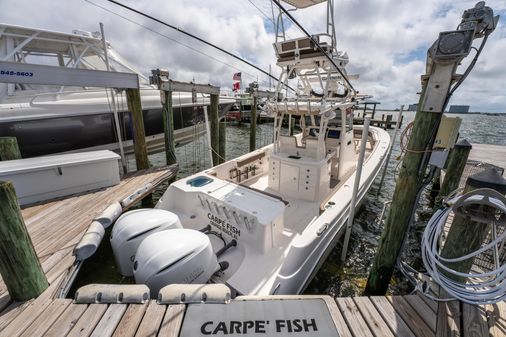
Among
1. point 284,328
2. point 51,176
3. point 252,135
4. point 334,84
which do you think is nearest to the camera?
point 284,328

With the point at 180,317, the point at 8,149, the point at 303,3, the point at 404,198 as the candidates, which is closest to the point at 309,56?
the point at 303,3

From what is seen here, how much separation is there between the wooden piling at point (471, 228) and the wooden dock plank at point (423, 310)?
0.52m

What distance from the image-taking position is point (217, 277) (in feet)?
9.20

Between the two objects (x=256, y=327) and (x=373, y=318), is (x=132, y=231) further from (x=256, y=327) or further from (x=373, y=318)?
(x=373, y=318)

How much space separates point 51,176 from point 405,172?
20.0 ft

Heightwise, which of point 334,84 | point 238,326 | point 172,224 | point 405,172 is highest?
point 334,84

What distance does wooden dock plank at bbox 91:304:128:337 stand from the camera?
1766 mm

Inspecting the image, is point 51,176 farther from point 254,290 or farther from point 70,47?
point 70,47

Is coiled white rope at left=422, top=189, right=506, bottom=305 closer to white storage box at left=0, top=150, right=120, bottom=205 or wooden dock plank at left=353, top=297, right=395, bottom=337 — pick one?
wooden dock plank at left=353, top=297, right=395, bottom=337

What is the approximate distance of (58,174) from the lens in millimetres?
4406

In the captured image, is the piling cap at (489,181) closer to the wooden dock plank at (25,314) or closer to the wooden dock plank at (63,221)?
the wooden dock plank at (25,314)

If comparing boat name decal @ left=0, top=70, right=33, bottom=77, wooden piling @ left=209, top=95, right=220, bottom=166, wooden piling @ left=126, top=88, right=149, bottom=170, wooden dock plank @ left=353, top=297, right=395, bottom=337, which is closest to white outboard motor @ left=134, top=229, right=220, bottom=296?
wooden dock plank @ left=353, top=297, right=395, bottom=337

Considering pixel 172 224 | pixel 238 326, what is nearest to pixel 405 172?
pixel 238 326

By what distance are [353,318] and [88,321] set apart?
233 centimetres
